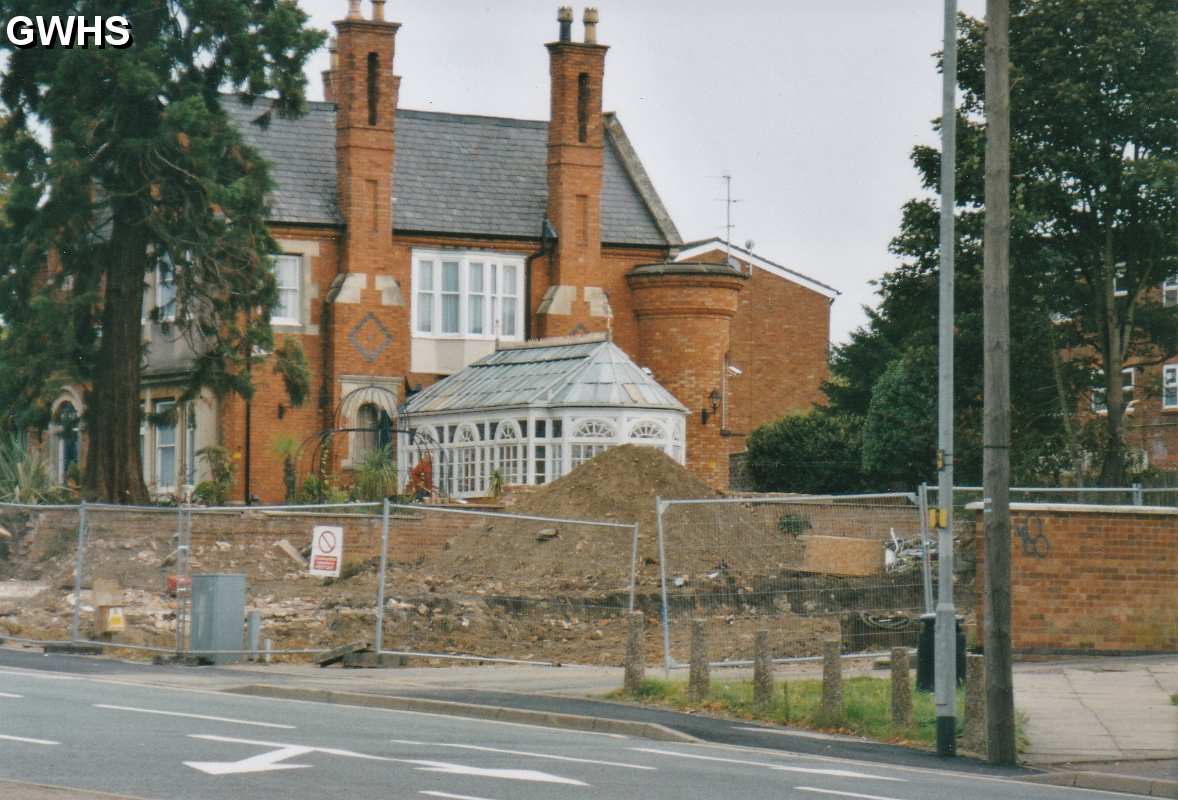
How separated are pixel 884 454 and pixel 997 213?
1383 inches

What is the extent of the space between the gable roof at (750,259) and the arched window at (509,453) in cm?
1292

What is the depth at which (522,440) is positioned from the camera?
45250 mm

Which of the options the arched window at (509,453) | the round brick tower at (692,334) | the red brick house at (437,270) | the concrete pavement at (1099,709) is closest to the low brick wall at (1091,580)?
the concrete pavement at (1099,709)

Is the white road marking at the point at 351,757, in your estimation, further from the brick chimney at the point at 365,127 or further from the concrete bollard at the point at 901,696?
the brick chimney at the point at 365,127

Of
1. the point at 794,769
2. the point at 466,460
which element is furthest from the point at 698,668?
the point at 466,460

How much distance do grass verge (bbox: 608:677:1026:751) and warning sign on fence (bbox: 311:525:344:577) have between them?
466 centimetres

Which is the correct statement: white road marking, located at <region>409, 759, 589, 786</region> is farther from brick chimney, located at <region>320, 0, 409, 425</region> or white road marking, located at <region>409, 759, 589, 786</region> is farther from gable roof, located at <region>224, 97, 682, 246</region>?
gable roof, located at <region>224, 97, 682, 246</region>

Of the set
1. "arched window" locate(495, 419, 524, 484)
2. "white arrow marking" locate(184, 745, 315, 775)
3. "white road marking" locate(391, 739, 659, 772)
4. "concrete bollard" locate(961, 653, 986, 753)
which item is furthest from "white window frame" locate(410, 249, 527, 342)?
"white arrow marking" locate(184, 745, 315, 775)

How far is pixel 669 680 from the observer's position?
21.5 m

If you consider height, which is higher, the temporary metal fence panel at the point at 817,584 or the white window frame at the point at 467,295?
the white window frame at the point at 467,295

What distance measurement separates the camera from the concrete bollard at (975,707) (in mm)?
17109

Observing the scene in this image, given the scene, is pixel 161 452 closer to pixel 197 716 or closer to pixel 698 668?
pixel 698 668

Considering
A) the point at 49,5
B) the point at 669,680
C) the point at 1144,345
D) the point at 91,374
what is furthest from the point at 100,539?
the point at 1144,345

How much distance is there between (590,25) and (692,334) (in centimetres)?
828
